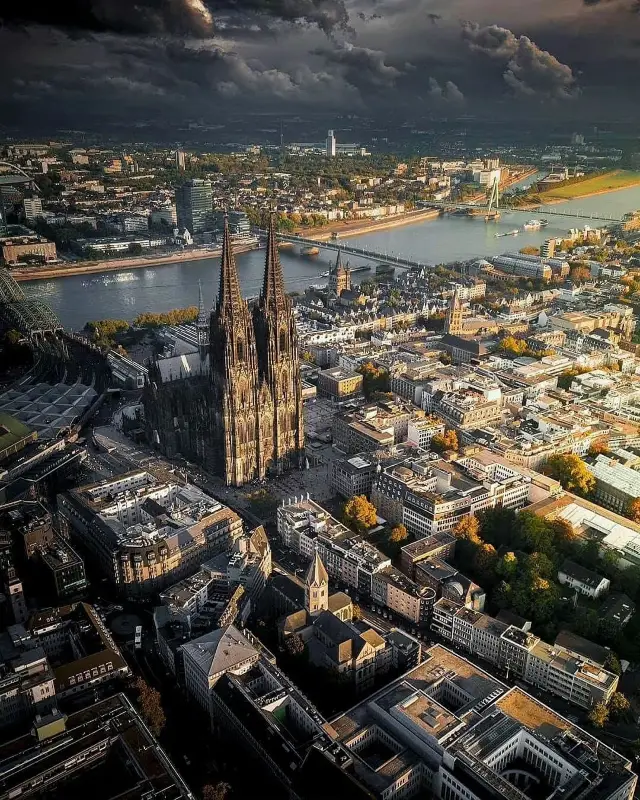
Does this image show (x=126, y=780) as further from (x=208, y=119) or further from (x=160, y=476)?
(x=208, y=119)

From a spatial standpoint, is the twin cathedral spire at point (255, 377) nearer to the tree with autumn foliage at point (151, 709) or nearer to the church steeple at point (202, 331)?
the church steeple at point (202, 331)

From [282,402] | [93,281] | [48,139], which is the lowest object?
[93,281]

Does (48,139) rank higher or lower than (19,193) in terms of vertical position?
higher

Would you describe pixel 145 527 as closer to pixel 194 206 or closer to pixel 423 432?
pixel 423 432

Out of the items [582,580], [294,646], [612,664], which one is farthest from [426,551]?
[612,664]

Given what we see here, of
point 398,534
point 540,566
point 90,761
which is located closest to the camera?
point 90,761

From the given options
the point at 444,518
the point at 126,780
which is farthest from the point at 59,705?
the point at 444,518
